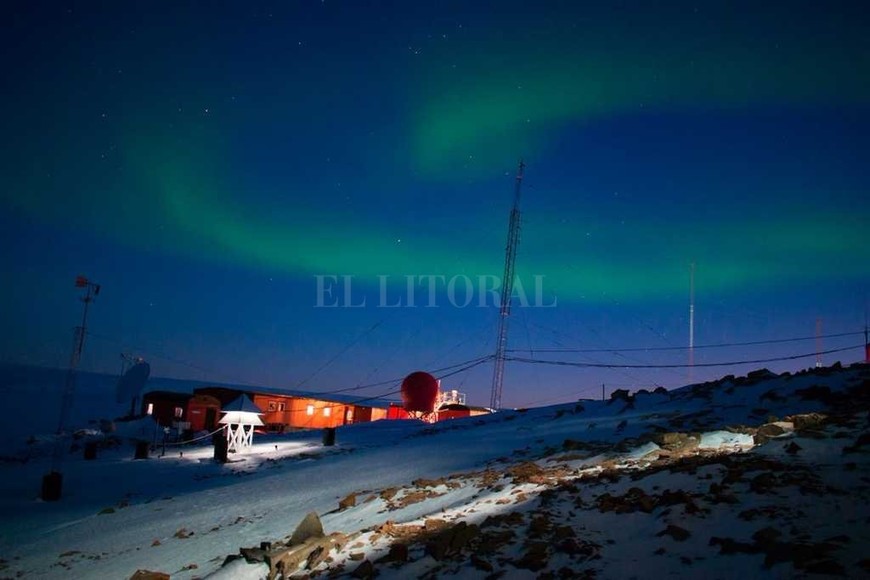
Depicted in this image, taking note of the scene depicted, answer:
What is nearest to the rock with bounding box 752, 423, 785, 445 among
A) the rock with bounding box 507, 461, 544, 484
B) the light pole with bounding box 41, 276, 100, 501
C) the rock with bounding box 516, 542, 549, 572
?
the rock with bounding box 507, 461, 544, 484

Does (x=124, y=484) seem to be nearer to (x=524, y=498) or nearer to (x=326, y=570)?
(x=326, y=570)

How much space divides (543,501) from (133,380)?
1889 inches

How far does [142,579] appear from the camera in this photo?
8375 millimetres

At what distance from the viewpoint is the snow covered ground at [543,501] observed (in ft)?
18.3

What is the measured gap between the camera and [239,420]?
2527 cm

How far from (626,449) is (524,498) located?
3.90 meters

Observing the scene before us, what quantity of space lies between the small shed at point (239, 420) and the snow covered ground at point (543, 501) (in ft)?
11.5

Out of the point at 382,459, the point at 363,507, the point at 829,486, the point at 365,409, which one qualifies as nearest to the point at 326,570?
the point at 363,507

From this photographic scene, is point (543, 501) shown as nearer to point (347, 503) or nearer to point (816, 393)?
point (347, 503)

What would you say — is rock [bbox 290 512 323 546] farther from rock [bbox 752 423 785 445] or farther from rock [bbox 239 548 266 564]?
rock [bbox 752 423 785 445]

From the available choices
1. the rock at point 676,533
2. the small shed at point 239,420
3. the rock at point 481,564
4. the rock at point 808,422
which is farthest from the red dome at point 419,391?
the rock at point 676,533

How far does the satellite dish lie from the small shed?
24.5m

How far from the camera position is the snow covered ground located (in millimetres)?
5582

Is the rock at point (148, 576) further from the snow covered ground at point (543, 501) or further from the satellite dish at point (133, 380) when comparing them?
the satellite dish at point (133, 380)
